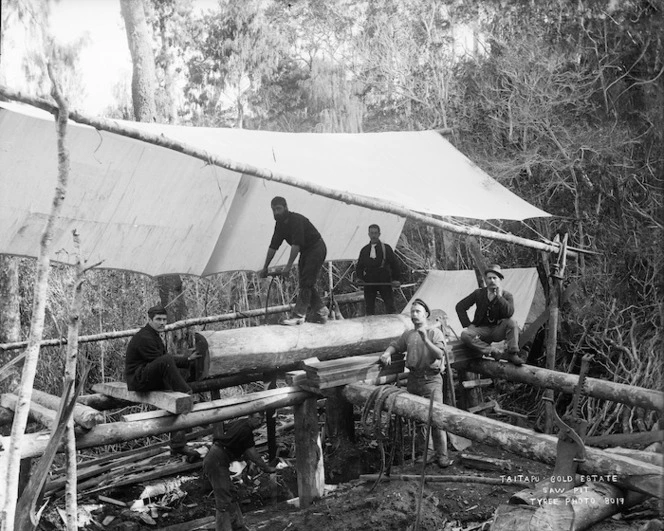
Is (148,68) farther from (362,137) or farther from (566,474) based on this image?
(566,474)

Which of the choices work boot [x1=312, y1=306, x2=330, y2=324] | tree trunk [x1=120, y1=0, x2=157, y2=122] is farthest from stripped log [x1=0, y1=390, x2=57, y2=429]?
tree trunk [x1=120, y1=0, x2=157, y2=122]

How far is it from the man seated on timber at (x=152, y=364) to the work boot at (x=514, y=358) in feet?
11.7

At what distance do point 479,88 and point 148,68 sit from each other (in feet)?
19.8

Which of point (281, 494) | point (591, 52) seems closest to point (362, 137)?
point (591, 52)

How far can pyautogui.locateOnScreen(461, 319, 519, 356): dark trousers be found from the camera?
7398 millimetres

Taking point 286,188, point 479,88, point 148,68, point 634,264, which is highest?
point 148,68

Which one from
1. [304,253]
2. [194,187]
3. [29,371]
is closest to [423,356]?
[304,253]

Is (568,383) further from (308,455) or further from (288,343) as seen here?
(288,343)

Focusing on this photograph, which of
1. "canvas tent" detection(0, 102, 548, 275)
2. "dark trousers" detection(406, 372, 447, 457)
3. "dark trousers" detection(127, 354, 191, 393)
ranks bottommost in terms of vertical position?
"dark trousers" detection(406, 372, 447, 457)

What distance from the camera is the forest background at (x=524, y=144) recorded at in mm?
8805

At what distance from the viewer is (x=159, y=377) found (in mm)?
6066

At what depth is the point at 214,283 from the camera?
13.0 meters

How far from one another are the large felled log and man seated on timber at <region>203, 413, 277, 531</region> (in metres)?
0.90

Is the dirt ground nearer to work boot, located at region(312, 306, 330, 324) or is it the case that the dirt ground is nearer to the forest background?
work boot, located at region(312, 306, 330, 324)
